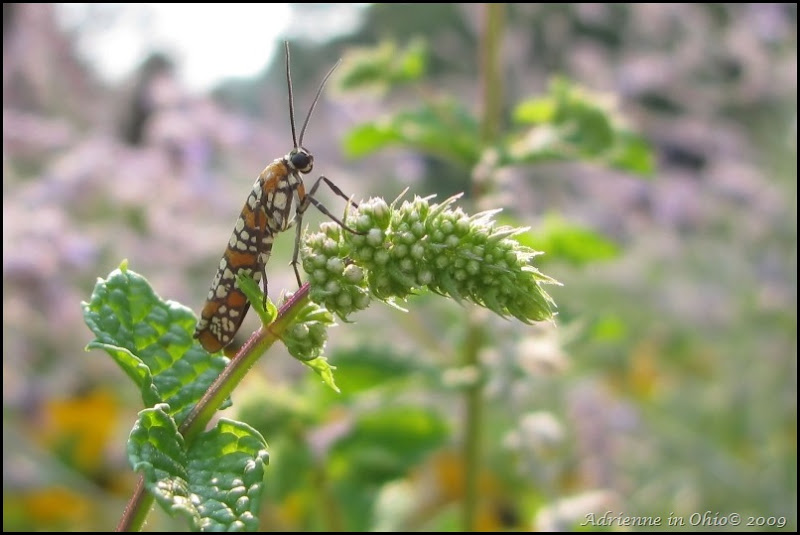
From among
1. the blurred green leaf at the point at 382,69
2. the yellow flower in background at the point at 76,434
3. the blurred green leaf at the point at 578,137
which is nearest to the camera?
the blurred green leaf at the point at 578,137

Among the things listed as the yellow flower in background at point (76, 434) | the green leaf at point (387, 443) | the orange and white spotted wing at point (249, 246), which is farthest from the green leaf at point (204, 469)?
the yellow flower in background at point (76, 434)

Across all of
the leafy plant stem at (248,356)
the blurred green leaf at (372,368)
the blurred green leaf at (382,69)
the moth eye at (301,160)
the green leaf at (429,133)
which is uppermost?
the blurred green leaf at (382,69)

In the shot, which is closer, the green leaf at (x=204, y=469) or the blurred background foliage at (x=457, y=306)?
the green leaf at (x=204, y=469)

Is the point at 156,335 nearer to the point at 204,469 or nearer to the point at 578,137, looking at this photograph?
the point at 204,469

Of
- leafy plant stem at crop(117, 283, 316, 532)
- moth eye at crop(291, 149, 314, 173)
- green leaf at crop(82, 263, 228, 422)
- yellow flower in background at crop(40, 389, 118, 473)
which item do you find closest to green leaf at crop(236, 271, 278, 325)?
leafy plant stem at crop(117, 283, 316, 532)

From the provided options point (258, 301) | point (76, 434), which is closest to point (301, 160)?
point (258, 301)

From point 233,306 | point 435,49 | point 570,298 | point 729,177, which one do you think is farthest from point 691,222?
point 233,306

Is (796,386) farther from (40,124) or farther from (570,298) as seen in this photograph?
(40,124)

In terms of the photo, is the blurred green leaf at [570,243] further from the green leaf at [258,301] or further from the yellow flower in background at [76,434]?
the yellow flower in background at [76,434]
